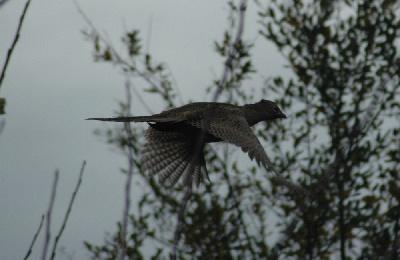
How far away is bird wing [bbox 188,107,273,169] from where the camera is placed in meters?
4.13

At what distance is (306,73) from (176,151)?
1566 mm

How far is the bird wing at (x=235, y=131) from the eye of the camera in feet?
13.6

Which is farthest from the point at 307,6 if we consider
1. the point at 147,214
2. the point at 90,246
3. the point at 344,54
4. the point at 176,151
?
the point at 90,246

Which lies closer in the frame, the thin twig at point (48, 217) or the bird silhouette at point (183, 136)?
the thin twig at point (48, 217)

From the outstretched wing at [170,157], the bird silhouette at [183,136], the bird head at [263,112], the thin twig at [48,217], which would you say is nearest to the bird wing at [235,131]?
the bird silhouette at [183,136]

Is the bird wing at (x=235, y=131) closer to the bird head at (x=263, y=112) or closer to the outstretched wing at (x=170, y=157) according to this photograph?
the bird head at (x=263, y=112)

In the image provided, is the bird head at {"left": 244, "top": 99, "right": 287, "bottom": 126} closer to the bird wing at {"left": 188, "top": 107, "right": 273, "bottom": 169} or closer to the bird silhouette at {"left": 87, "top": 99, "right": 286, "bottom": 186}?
the bird silhouette at {"left": 87, "top": 99, "right": 286, "bottom": 186}

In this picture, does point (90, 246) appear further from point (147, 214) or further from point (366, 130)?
point (366, 130)

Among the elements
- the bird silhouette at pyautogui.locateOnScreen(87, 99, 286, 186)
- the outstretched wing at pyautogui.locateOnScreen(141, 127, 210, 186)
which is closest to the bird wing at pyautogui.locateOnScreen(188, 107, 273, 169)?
the bird silhouette at pyautogui.locateOnScreen(87, 99, 286, 186)

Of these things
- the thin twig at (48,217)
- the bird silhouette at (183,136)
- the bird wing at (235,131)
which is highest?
the bird silhouette at (183,136)

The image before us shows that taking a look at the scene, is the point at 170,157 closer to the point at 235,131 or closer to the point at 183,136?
the point at 183,136

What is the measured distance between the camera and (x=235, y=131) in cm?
455

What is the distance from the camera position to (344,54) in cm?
627

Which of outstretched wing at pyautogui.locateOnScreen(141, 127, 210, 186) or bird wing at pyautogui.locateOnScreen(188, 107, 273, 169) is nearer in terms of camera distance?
bird wing at pyautogui.locateOnScreen(188, 107, 273, 169)
